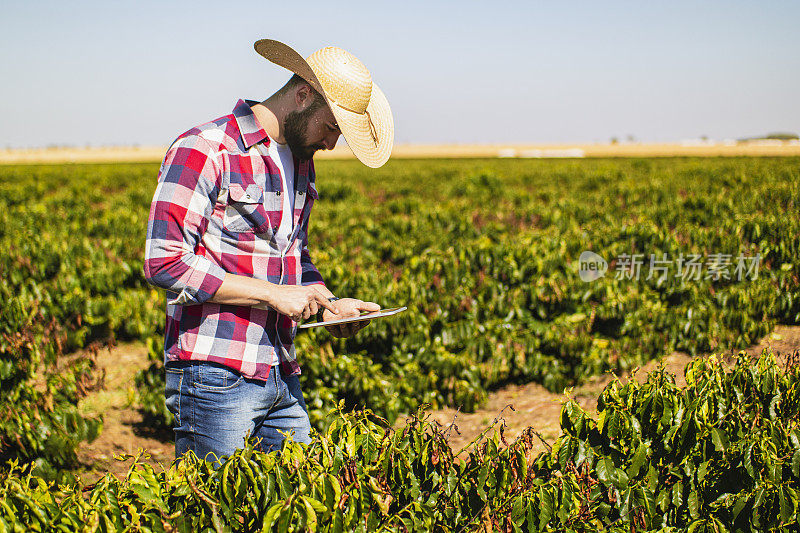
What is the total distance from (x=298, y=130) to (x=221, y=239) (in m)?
0.47

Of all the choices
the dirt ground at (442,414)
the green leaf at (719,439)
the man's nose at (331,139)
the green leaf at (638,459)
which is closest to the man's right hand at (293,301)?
the man's nose at (331,139)

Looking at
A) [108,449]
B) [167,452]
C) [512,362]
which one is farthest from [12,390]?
[512,362]

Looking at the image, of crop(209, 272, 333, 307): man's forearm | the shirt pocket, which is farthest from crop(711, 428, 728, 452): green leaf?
the shirt pocket

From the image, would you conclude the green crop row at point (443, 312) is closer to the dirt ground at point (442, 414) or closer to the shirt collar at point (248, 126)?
the dirt ground at point (442, 414)

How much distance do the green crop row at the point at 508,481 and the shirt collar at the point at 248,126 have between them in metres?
1.05

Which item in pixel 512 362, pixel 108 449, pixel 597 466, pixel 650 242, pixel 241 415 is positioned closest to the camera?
pixel 241 415

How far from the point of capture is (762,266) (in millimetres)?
7164

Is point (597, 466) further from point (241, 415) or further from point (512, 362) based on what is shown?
point (512, 362)

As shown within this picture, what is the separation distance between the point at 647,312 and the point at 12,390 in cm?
552

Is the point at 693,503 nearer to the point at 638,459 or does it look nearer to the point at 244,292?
the point at 638,459

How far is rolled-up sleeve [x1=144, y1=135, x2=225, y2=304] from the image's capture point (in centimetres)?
193

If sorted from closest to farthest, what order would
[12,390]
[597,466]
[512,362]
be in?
1. [597,466]
2. [12,390]
3. [512,362]

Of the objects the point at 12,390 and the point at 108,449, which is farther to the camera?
the point at 108,449

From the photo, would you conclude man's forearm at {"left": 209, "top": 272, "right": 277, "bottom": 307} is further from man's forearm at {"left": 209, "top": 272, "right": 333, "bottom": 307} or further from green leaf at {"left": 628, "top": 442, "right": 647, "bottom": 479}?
green leaf at {"left": 628, "top": 442, "right": 647, "bottom": 479}
